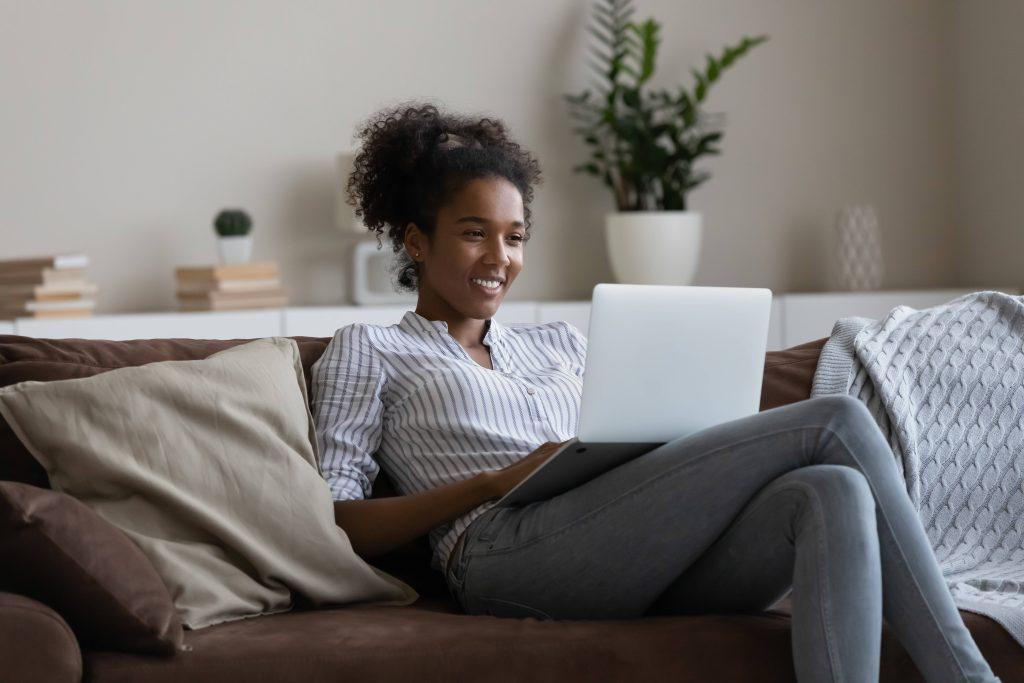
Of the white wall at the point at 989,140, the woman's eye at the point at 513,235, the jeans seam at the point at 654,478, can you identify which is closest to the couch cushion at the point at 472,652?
the jeans seam at the point at 654,478

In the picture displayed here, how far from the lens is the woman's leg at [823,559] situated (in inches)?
63.2

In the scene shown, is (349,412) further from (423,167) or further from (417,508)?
(423,167)

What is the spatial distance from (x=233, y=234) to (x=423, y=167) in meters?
1.86

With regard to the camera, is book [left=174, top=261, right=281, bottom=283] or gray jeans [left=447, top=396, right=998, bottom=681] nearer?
gray jeans [left=447, top=396, right=998, bottom=681]

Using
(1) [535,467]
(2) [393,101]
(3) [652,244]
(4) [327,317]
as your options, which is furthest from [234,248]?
(1) [535,467]

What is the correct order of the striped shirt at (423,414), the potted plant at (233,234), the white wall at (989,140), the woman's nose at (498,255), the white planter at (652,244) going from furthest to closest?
the white wall at (989,140), the white planter at (652,244), the potted plant at (233,234), the woman's nose at (498,255), the striped shirt at (423,414)

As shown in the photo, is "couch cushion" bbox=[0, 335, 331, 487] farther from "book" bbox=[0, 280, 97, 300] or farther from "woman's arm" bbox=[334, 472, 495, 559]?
"book" bbox=[0, 280, 97, 300]

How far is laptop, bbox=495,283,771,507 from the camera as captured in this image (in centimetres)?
172

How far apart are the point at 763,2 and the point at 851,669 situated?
3.78 m

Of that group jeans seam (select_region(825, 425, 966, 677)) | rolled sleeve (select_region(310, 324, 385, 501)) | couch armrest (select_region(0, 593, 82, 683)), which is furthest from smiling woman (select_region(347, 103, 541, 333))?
couch armrest (select_region(0, 593, 82, 683))

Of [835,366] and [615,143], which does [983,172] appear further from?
[835,366]

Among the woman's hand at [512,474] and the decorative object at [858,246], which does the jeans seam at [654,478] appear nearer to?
the woman's hand at [512,474]

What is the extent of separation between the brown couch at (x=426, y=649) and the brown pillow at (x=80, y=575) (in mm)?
24

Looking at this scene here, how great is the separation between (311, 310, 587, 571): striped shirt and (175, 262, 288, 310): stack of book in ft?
5.80
